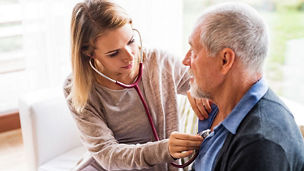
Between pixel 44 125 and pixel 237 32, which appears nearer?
pixel 237 32

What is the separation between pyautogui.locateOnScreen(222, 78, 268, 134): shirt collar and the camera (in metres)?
1.18

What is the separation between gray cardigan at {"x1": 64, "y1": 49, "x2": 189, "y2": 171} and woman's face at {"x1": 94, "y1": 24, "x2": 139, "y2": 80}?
0.42ft

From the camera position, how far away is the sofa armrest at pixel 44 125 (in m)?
1.96

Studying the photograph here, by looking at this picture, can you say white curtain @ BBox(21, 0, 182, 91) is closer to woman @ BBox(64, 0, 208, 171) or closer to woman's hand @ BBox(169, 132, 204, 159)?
woman @ BBox(64, 0, 208, 171)

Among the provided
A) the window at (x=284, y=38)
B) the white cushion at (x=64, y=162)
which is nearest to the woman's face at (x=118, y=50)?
the white cushion at (x=64, y=162)

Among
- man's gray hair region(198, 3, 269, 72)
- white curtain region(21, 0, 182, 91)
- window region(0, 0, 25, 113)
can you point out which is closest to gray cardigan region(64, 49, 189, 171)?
man's gray hair region(198, 3, 269, 72)

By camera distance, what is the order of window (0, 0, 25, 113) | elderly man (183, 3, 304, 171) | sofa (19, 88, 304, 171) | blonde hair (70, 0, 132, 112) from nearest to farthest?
elderly man (183, 3, 304, 171)
blonde hair (70, 0, 132, 112)
sofa (19, 88, 304, 171)
window (0, 0, 25, 113)

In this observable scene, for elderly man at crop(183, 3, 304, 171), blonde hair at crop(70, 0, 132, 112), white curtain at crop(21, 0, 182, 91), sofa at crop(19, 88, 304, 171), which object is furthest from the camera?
white curtain at crop(21, 0, 182, 91)

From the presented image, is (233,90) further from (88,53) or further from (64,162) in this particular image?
(64,162)

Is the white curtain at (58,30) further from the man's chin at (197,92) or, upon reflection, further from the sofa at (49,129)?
the man's chin at (197,92)

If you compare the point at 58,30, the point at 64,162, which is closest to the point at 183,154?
the point at 64,162

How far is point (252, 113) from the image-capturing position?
116 centimetres

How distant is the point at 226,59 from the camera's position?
45.9 inches

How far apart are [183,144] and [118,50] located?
1.53 ft
